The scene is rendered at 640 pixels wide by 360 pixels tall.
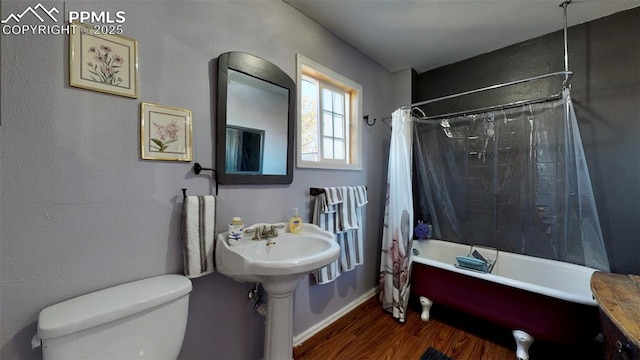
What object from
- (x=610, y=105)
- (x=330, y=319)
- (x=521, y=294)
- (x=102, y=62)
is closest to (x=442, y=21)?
(x=610, y=105)

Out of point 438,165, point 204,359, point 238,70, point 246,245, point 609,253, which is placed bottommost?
point 204,359

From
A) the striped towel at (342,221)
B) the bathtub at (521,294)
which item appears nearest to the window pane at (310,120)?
the striped towel at (342,221)

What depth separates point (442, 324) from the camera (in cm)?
194

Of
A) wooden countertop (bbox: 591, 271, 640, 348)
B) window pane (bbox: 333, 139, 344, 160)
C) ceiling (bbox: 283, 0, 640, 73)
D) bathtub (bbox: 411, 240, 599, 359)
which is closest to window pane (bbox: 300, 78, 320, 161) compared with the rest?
window pane (bbox: 333, 139, 344, 160)

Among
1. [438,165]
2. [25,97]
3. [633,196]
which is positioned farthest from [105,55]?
[633,196]

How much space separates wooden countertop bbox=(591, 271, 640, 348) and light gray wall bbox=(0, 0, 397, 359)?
67.0 inches

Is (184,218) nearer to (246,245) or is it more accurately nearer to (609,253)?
(246,245)

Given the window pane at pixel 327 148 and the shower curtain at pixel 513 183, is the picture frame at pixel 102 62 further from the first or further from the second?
the shower curtain at pixel 513 183

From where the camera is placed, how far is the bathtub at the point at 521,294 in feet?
4.50

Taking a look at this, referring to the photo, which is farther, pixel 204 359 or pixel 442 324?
pixel 442 324

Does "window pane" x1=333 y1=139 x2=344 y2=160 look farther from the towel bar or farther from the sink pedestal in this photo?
the sink pedestal

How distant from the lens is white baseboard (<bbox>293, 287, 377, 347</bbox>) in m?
1.72

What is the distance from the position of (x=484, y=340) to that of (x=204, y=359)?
6.42 feet

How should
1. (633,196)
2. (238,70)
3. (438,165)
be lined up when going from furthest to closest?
(438,165), (633,196), (238,70)
